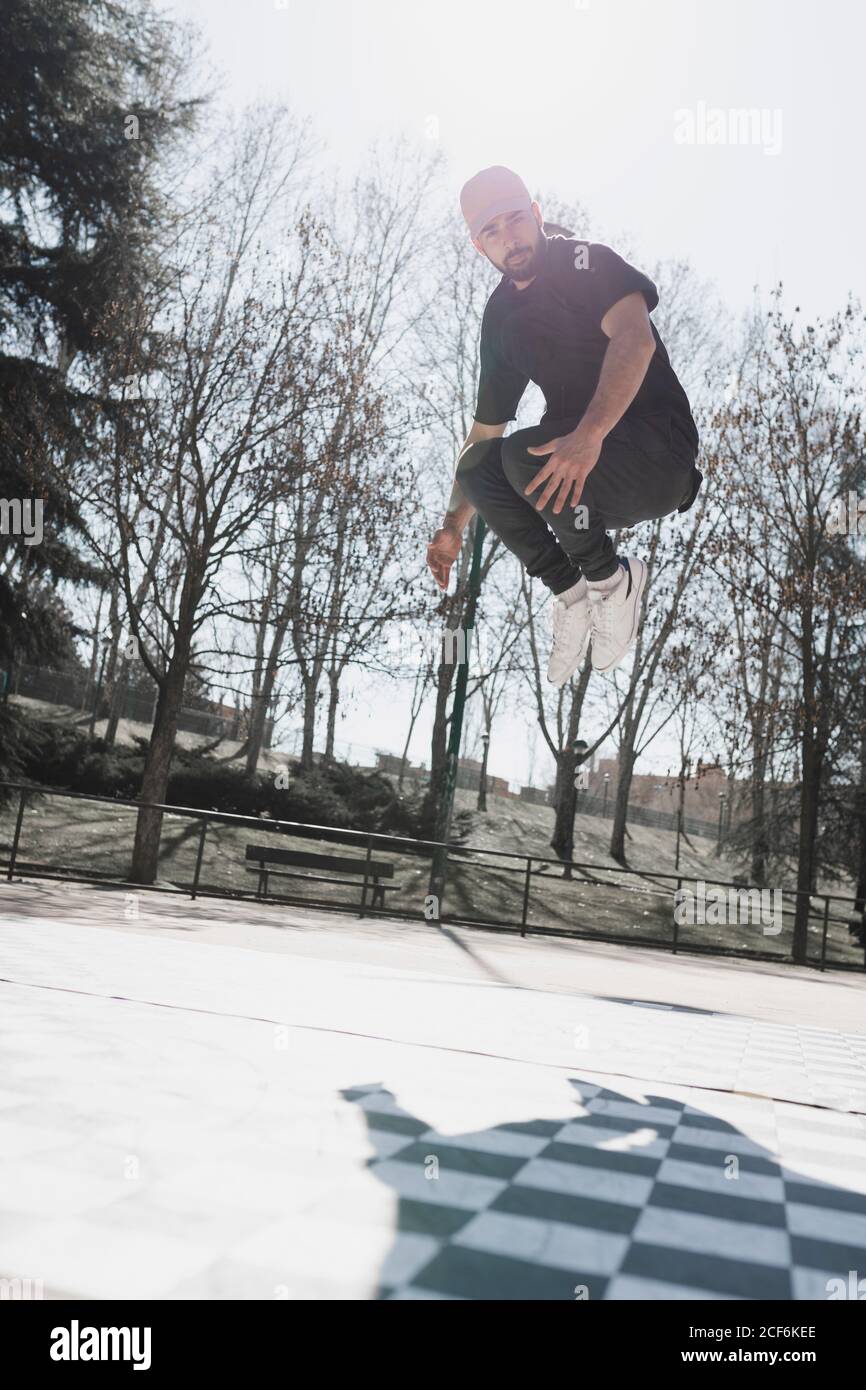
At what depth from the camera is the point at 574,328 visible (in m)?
3.01

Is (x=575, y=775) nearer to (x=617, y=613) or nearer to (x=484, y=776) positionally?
(x=484, y=776)

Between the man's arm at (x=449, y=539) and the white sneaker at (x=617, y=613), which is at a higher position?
the man's arm at (x=449, y=539)

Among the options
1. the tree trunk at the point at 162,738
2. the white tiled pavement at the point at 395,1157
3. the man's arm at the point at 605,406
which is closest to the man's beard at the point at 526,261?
the man's arm at the point at 605,406

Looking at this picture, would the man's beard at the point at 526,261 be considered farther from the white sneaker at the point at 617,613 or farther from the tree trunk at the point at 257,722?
the tree trunk at the point at 257,722

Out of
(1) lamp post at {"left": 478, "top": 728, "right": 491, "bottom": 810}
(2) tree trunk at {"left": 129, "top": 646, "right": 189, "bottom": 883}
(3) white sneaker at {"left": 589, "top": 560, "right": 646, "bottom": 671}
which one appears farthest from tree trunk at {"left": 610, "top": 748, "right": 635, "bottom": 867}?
(3) white sneaker at {"left": 589, "top": 560, "right": 646, "bottom": 671}

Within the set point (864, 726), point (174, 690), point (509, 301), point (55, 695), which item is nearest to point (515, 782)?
point (55, 695)

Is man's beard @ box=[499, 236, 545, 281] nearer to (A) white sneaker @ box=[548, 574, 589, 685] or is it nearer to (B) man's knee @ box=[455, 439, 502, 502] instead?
(B) man's knee @ box=[455, 439, 502, 502]

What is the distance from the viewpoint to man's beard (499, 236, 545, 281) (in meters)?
3.06

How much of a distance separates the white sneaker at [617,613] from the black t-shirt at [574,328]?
0.84m

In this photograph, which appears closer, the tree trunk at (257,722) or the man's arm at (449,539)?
the man's arm at (449,539)

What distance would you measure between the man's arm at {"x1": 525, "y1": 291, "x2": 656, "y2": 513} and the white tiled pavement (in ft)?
4.89

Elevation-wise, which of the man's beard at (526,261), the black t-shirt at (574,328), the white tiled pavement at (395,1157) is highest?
the man's beard at (526,261)

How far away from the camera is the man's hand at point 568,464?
8.88 feet
